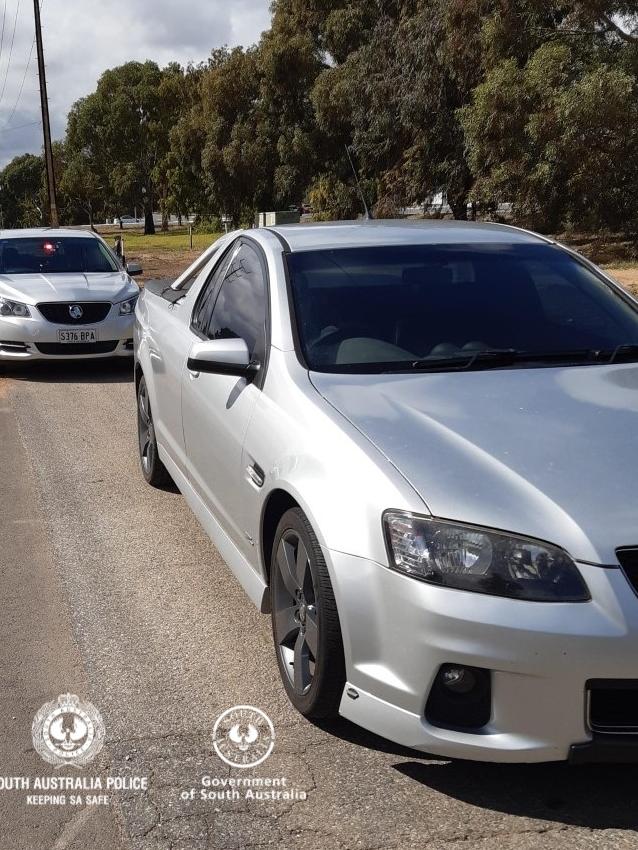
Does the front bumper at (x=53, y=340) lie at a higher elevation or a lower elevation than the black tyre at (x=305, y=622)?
lower

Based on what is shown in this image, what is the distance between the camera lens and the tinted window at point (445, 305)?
422 cm

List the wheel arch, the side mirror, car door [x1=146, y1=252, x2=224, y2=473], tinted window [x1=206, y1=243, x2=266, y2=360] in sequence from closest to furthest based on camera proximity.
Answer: the wheel arch < the side mirror < tinted window [x1=206, y1=243, x2=266, y2=360] < car door [x1=146, y1=252, x2=224, y2=473]

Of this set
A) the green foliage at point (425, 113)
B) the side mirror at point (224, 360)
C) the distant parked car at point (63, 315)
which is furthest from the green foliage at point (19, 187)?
the side mirror at point (224, 360)

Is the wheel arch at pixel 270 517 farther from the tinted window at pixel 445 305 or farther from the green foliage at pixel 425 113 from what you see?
the green foliage at pixel 425 113

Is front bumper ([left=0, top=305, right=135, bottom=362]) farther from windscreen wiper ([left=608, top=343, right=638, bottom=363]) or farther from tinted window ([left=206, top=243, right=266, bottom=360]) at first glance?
windscreen wiper ([left=608, top=343, right=638, bottom=363])

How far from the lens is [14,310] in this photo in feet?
35.8

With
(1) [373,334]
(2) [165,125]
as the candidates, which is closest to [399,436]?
(1) [373,334]

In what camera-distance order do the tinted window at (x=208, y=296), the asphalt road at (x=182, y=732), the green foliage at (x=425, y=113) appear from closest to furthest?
the asphalt road at (x=182, y=732) < the tinted window at (x=208, y=296) < the green foliage at (x=425, y=113)

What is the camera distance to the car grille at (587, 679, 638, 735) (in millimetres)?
2877

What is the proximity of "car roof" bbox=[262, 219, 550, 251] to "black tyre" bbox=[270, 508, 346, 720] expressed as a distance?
165 cm

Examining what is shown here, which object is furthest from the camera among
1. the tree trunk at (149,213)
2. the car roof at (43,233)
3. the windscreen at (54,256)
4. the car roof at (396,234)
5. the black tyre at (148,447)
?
the tree trunk at (149,213)

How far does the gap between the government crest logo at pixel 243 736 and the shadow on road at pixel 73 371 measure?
7.57 m

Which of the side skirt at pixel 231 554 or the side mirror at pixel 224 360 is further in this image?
the side mirror at pixel 224 360

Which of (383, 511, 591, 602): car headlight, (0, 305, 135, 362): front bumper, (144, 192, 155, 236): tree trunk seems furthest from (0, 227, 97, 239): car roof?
(144, 192, 155, 236): tree trunk
